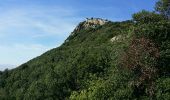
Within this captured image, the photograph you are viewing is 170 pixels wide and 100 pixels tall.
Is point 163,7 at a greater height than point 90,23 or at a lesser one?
lesser

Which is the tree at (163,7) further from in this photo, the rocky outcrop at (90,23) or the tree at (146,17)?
the rocky outcrop at (90,23)

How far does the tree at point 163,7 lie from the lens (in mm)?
50750

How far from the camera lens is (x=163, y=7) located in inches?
Answer: 1994

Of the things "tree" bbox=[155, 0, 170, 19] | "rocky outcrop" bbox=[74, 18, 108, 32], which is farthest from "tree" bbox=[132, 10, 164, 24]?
"rocky outcrop" bbox=[74, 18, 108, 32]

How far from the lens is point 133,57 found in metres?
46.0

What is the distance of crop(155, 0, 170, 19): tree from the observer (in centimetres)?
5075

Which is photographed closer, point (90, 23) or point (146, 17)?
point (146, 17)

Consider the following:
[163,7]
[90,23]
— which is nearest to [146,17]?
[163,7]

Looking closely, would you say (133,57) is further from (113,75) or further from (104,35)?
(104,35)

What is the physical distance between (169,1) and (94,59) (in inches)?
1121

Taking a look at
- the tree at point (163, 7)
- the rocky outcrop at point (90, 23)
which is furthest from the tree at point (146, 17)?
the rocky outcrop at point (90, 23)

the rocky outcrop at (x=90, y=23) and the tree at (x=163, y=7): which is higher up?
the rocky outcrop at (x=90, y=23)

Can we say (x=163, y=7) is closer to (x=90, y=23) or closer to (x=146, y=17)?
(x=146, y=17)

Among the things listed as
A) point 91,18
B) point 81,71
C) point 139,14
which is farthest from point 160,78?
point 91,18
